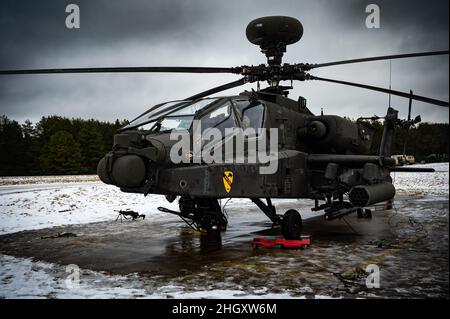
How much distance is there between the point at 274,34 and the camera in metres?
8.90

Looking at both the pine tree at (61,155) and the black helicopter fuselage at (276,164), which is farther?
the pine tree at (61,155)

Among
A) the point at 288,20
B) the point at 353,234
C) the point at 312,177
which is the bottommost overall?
the point at 353,234

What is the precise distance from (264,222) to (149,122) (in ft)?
17.4

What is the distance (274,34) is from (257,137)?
2394 millimetres

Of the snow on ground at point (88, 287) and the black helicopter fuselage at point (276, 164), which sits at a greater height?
the black helicopter fuselage at point (276, 164)

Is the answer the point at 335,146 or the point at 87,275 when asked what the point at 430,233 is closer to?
the point at 335,146

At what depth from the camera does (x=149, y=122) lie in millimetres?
7621

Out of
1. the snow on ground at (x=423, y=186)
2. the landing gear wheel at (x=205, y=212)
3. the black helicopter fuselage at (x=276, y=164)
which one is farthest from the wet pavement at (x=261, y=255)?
the snow on ground at (x=423, y=186)

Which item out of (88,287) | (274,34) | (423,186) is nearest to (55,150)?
(423,186)

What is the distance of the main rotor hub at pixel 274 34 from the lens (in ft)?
28.8

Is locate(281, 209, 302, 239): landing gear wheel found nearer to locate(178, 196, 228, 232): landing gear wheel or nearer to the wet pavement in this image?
the wet pavement

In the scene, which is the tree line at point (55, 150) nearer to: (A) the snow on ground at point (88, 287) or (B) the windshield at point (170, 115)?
(B) the windshield at point (170, 115)

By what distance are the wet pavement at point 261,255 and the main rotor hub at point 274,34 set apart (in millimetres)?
4090

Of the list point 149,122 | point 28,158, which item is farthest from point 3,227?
→ point 28,158
